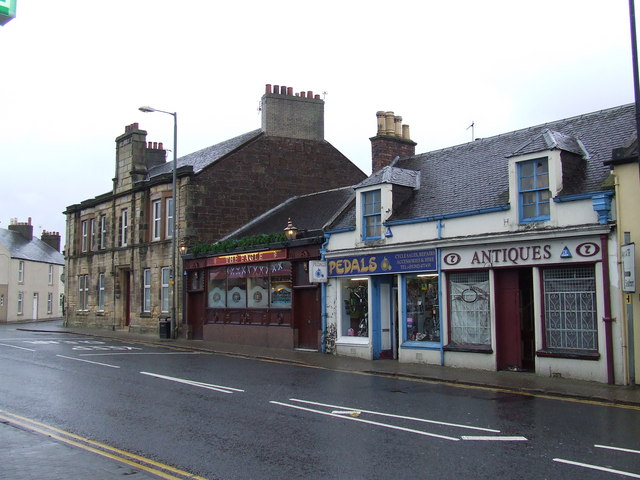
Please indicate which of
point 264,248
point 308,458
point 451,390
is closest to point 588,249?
point 451,390

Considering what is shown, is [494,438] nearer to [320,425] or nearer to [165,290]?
[320,425]

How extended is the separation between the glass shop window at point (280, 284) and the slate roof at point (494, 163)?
3.11 meters

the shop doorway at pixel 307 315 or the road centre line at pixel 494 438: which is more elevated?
the shop doorway at pixel 307 315

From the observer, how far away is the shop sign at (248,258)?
937 inches

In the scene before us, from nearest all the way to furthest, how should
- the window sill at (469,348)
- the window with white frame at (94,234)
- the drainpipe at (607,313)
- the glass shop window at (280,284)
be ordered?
1. the drainpipe at (607,313)
2. the window sill at (469,348)
3. the glass shop window at (280,284)
4. the window with white frame at (94,234)

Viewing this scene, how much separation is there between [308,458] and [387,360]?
12.1 meters

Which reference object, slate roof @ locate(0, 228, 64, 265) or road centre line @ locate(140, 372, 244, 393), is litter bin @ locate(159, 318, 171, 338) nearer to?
road centre line @ locate(140, 372, 244, 393)

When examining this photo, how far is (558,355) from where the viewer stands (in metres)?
14.9

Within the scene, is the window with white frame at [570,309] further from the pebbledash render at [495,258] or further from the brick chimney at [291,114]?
the brick chimney at [291,114]

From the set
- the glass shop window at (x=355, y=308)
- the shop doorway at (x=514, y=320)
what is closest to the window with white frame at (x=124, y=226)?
A: the glass shop window at (x=355, y=308)

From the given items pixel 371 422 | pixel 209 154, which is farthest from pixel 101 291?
pixel 371 422

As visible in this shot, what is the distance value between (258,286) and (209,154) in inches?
457

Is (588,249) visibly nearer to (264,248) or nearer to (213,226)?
(264,248)

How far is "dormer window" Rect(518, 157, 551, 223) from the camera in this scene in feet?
51.3
